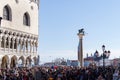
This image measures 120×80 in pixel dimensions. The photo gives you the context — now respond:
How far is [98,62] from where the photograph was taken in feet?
160

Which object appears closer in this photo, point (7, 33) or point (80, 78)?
point (80, 78)

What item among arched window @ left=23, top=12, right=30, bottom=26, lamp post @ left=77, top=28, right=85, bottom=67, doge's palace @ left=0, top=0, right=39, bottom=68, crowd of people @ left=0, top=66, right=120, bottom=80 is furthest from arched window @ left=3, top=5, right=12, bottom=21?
crowd of people @ left=0, top=66, right=120, bottom=80

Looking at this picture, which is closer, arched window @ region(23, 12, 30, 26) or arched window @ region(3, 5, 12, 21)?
arched window @ region(3, 5, 12, 21)

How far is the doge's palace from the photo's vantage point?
2525 inches

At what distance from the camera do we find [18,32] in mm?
69062

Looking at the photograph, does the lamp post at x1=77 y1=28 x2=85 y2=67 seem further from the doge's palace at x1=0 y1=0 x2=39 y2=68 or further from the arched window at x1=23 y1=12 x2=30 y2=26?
the arched window at x1=23 y1=12 x2=30 y2=26

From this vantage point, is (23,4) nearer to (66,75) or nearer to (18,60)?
(18,60)

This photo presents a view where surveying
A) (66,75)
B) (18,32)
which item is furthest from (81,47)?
(18,32)

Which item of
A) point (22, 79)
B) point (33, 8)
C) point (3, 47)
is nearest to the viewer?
point (22, 79)

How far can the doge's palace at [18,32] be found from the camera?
64.1 metres

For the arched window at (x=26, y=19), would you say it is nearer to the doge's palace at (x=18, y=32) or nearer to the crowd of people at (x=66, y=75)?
the doge's palace at (x=18, y=32)

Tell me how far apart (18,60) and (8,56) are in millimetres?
3880

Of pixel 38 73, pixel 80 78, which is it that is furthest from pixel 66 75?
pixel 38 73

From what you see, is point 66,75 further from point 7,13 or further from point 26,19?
point 26,19
